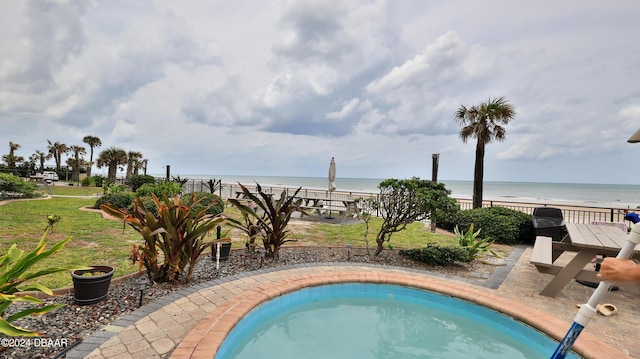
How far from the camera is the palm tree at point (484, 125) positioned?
10.3 metres

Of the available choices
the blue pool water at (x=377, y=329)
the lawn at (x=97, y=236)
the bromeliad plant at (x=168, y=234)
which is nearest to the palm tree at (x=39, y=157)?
the lawn at (x=97, y=236)

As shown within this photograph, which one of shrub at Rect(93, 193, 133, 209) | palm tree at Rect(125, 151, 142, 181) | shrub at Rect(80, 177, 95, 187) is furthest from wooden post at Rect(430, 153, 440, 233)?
palm tree at Rect(125, 151, 142, 181)

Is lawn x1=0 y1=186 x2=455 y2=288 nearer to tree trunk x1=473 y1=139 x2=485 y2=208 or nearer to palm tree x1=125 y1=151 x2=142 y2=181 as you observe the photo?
tree trunk x1=473 y1=139 x2=485 y2=208

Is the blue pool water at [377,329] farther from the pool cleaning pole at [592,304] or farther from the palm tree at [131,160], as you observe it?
the palm tree at [131,160]

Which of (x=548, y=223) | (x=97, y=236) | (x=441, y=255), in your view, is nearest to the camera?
(x=441, y=255)

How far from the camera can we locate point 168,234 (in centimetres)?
354

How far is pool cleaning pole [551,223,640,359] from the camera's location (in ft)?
4.45

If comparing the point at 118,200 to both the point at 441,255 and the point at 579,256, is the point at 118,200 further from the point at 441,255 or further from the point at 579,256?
the point at 579,256

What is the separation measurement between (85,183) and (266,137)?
640 inches

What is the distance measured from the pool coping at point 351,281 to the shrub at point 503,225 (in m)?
3.36

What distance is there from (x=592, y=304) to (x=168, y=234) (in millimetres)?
3868

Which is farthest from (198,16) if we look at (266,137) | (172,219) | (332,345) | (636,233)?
(266,137)

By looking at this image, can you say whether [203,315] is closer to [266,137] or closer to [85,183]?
[266,137]

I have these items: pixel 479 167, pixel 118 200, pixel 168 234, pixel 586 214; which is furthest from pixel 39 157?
pixel 586 214
